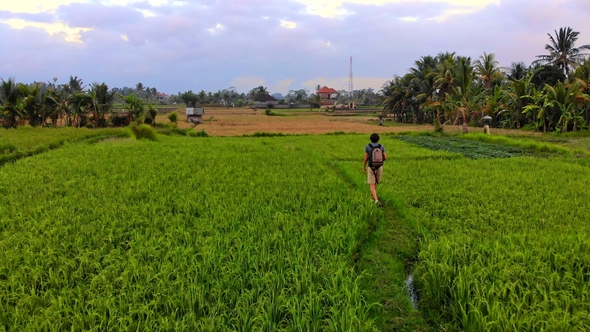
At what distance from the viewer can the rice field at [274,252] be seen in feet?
9.26

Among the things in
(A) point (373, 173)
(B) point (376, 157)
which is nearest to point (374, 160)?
(B) point (376, 157)

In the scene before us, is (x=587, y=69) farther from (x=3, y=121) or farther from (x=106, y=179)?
(x=3, y=121)

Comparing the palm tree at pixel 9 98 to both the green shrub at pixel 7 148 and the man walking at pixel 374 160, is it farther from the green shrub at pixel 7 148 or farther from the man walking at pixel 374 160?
the man walking at pixel 374 160

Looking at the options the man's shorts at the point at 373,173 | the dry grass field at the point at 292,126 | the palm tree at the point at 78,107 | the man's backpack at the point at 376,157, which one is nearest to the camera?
the man's backpack at the point at 376,157

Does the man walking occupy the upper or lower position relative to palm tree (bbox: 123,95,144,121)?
lower

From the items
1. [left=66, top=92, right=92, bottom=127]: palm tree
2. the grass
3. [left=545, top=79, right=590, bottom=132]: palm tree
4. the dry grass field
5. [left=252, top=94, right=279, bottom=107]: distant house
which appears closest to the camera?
the grass

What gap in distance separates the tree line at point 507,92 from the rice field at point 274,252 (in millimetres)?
16028

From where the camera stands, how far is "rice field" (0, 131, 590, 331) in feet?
9.26

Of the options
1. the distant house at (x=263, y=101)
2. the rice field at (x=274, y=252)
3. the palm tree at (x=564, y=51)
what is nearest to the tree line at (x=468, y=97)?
the palm tree at (x=564, y=51)

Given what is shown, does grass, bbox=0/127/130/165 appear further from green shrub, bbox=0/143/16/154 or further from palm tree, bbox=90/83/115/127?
palm tree, bbox=90/83/115/127

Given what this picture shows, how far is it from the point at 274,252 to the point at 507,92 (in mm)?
25919

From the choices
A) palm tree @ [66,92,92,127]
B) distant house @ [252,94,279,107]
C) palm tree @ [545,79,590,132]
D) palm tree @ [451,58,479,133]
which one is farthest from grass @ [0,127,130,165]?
distant house @ [252,94,279,107]

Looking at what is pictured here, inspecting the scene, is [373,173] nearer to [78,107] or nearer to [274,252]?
[274,252]

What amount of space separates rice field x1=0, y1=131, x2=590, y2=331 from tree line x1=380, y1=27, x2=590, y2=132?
16.0 metres
